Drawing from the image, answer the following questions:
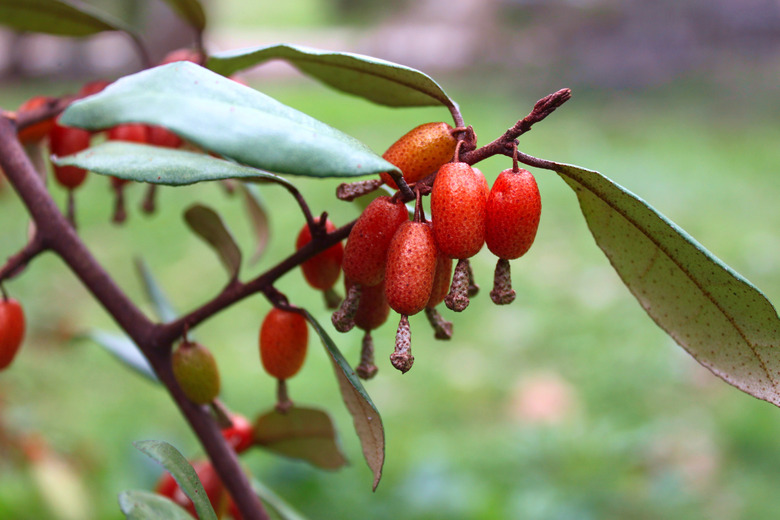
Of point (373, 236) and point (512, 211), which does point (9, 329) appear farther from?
point (512, 211)

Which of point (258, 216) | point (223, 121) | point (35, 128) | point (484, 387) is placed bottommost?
point (484, 387)

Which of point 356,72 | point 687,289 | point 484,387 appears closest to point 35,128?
point 356,72

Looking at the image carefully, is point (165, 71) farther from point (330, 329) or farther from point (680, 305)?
point (330, 329)

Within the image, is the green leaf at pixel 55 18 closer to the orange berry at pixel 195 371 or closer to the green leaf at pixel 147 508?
the orange berry at pixel 195 371

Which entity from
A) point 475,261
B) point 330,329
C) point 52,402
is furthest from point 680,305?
point 475,261

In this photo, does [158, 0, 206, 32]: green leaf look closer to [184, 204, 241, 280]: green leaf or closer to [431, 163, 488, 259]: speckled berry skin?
[184, 204, 241, 280]: green leaf
